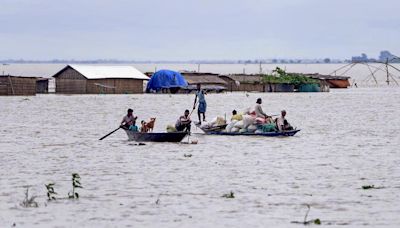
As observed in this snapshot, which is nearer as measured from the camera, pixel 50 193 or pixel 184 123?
pixel 50 193

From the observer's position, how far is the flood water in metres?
12.3

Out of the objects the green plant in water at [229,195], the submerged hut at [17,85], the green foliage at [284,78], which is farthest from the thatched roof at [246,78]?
the green plant in water at [229,195]

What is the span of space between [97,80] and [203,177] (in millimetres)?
36077

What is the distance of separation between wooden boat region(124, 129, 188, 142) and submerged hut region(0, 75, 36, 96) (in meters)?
27.0

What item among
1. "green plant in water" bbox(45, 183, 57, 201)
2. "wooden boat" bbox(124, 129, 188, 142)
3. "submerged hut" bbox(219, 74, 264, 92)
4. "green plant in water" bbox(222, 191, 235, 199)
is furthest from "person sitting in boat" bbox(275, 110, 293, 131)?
"submerged hut" bbox(219, 74, 264, 92)

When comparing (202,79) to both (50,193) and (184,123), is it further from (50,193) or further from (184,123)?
(50,193)

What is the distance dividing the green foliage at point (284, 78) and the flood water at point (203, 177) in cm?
3082

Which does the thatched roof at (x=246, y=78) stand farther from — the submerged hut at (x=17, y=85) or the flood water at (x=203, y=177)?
the flood water at (x=203, y=177)

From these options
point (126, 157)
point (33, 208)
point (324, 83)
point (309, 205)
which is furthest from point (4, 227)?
point (324, 83)

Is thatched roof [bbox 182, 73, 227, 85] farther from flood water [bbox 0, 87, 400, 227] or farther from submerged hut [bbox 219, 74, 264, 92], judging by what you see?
flood water [bbox 0, 87, 400, 227]

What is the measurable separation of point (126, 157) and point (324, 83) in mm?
47153

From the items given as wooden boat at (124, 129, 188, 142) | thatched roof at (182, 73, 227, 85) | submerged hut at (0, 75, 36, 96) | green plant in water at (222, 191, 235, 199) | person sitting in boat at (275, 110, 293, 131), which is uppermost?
thatched roof at (182, 73, 227, 85)

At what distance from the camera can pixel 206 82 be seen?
5672 centimetres

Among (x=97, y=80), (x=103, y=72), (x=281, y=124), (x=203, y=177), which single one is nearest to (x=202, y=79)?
(x=103, y=72)
